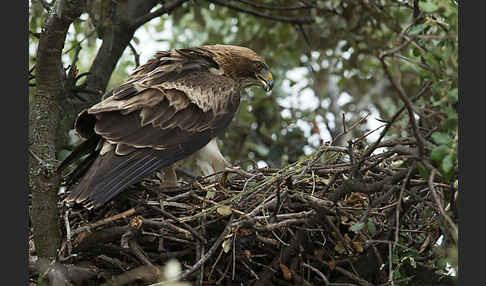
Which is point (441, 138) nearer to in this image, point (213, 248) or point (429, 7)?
point (429, 7)

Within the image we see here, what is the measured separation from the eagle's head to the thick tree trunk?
2.00 meters

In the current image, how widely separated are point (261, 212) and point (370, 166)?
86cm

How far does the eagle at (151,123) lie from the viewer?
4285 millimetres

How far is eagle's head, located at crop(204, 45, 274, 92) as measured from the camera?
5910 mm

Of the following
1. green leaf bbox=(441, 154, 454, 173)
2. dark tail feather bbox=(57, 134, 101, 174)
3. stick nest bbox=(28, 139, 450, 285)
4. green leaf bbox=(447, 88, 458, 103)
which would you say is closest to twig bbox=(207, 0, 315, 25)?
dark tail feather bbox=(57, 134, 101, 174)

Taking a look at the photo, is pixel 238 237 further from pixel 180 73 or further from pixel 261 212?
pixel 180 73

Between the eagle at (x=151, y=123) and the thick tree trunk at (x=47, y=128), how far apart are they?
0.44ft

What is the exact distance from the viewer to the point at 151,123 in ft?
15.5

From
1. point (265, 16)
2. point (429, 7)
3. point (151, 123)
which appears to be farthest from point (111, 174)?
point (265, 16)

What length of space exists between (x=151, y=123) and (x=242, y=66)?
1.53 m

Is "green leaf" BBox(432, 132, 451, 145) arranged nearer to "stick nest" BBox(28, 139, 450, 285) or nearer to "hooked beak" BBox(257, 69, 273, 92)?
"stick nest" BBox(28, 139, 450, 285)

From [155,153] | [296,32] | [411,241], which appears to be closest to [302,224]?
[411,241]

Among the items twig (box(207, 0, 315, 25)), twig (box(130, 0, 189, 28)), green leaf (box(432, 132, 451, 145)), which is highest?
twig (box(130, 0, 189, 28))

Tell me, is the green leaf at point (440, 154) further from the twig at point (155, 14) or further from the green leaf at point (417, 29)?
the twig at point (155, 14)
